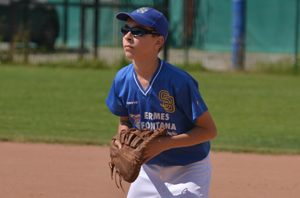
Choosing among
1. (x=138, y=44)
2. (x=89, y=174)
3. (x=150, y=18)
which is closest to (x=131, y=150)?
(x=138, y=44)

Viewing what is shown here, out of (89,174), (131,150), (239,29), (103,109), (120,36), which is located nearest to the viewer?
(131,150)

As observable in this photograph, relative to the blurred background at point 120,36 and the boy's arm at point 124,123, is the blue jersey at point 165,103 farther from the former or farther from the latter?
the blurred background at point 120,36

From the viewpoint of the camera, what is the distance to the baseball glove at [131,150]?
122 inches

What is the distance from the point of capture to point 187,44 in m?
16.5

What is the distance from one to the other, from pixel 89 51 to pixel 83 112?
7.71m

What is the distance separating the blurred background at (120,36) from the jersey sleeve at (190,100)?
13.0 m

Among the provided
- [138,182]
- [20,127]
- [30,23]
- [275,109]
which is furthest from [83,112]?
[30,23]

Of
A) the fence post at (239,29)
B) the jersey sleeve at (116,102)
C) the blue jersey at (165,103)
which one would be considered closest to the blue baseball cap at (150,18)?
the blue jersey at (165,103)

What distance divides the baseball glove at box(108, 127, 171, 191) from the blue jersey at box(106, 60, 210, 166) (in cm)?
15

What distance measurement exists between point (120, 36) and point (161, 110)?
14.1m

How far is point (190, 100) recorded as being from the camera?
125 inches

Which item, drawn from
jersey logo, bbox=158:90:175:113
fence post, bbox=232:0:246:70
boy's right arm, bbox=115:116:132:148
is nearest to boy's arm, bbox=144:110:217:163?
jersey logo, bbox=158:90:175:113

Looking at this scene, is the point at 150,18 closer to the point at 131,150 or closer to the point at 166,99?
the point at 166,99

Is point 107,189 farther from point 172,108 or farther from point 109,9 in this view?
point 109,9
